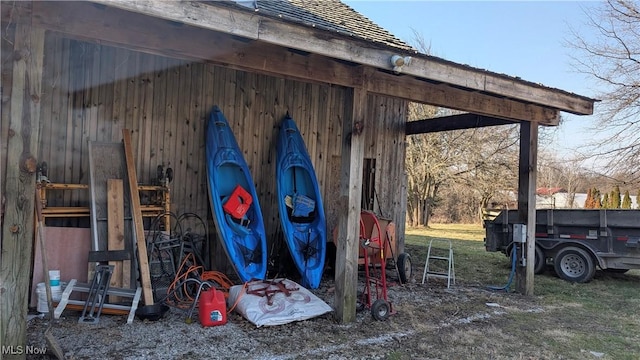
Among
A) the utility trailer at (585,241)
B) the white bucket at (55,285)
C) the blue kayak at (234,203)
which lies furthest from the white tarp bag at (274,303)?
the utility trailer at (585,241)

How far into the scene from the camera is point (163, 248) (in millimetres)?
4504

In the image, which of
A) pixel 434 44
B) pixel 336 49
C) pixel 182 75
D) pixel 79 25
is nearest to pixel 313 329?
pixel 336 49

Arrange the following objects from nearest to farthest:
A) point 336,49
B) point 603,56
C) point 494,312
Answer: point 336,49
point 494,312
point 603,56

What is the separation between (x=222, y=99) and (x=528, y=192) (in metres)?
4.15

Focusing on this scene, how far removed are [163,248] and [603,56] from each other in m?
14.5

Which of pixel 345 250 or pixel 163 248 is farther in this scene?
pixel 163 248

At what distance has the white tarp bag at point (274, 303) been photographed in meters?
3.85

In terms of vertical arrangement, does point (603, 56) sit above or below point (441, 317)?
above

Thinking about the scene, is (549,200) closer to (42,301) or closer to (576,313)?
(576,313)

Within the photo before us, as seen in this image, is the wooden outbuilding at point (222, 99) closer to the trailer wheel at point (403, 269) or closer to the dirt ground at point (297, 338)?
the dirt ground at point (297, 338)

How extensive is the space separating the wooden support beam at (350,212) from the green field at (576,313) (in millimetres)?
1515

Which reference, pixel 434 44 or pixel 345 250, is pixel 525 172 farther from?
pixel 434 44

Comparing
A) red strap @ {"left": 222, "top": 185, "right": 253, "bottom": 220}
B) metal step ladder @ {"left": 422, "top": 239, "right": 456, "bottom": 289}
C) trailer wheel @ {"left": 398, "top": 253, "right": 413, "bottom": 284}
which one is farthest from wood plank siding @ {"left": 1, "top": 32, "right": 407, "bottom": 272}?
metal step ladder @ {"left": 422, "top": 239, "right": 456, "bottom": 289}

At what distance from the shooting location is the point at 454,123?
6734mm
